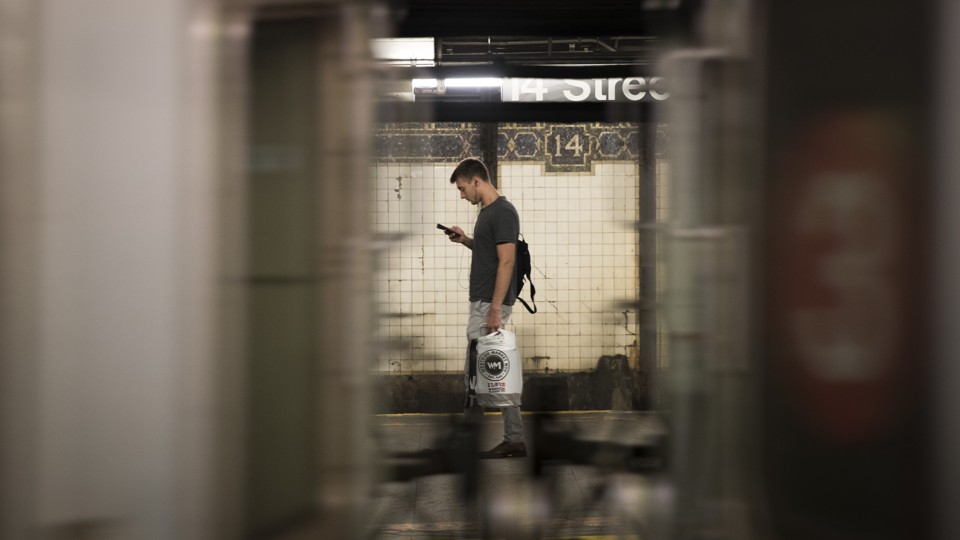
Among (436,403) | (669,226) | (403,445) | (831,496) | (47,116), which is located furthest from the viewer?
(436,403)

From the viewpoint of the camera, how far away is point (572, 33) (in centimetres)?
346

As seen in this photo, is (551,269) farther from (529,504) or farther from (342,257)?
(342,257)

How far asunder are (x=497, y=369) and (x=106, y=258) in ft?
8.23

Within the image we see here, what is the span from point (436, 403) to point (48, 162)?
5545mm

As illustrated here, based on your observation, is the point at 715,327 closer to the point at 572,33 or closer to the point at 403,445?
the point at 572,33

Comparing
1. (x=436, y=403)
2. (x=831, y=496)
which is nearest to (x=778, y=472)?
(x=831, y=496)

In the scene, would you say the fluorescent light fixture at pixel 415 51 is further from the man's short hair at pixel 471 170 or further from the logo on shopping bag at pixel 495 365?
the logo on shopping bag at pixel 495 365

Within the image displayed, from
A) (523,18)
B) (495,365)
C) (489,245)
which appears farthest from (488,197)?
(523,18)

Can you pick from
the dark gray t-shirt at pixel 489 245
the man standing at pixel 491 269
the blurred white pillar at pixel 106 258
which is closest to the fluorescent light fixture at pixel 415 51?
the man standing at pixel 491 269

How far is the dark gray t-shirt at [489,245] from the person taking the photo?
454 cm

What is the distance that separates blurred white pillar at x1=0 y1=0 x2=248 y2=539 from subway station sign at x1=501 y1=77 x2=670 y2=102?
2.32 m

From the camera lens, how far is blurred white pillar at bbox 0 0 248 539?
1967mm

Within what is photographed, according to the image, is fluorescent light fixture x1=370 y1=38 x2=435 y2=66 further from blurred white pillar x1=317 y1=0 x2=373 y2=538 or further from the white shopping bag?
blurred white pillar x1=317 y1=0 x2=373 y2=538

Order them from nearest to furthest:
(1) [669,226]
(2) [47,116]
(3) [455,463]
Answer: (2) [47,116]
(1) [669,226]
(3) [455,463]
